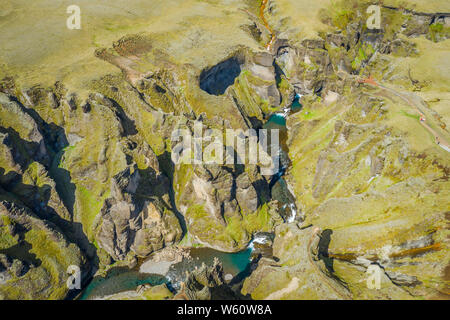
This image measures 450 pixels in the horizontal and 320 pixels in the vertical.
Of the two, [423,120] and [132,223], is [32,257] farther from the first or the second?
[423,120]

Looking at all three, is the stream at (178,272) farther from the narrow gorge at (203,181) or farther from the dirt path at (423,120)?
the dirt path at (423,120)

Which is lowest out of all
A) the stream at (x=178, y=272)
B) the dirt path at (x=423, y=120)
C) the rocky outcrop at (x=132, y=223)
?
the stream at (x=178, y=272)

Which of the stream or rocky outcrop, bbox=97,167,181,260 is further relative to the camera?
rocky outcrop, bbox=97,167,181,260

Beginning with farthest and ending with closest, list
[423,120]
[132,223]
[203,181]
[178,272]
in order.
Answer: [423,120] < [203,181] < [132,223] < [178,272]

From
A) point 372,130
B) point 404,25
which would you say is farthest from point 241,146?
point 404,25

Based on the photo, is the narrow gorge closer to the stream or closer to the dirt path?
the stream

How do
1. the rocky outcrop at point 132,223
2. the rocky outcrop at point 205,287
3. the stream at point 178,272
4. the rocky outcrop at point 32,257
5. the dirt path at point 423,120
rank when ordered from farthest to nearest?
1. the dirt path at point 423,120
2. the rocky outcrop at point 132,223
3. the stream at point 178,272
4. the rocky outcrop at point 32,257
5. the rocky outcrop at point 205,287

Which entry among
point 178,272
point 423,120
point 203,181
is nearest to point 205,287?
point 178,272

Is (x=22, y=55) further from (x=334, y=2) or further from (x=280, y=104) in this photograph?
(x=334, y=2)

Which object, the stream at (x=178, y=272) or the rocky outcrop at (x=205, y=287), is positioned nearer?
the rocky outcrop at (x=205, y=287)

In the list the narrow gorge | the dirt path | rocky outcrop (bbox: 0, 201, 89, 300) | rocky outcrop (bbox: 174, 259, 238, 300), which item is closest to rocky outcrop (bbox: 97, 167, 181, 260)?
the narrow gorge

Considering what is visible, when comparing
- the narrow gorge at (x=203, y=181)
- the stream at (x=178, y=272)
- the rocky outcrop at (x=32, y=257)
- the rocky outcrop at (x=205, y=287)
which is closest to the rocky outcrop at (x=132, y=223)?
the narrow gorge at (x=203, y=181)

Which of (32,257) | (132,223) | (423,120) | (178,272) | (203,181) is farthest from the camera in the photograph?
(423,120)
